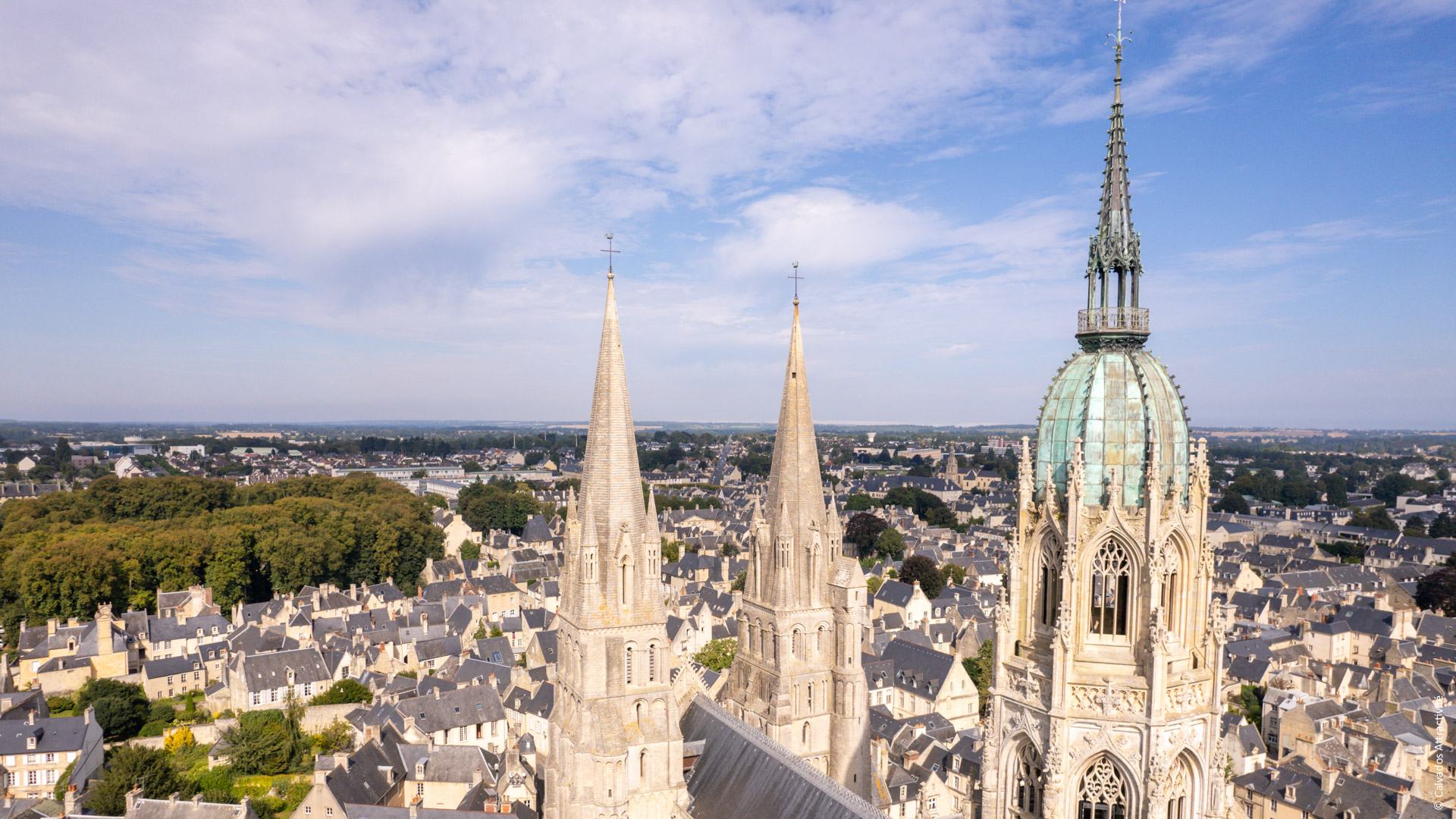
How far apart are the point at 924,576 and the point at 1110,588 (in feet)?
269

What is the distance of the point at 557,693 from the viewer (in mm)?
29812

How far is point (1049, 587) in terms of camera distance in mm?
14562

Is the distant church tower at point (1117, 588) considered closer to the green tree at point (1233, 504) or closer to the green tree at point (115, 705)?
the green tree at point (115, 705)

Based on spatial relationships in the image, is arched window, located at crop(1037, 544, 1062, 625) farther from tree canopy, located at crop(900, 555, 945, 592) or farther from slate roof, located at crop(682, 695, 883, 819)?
tree canopy, located at crop(900, 555, 945, 592)

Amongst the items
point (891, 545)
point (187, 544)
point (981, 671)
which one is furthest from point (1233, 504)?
point (187, 544)

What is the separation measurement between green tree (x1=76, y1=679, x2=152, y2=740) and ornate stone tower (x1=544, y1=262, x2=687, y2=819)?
4369 cm

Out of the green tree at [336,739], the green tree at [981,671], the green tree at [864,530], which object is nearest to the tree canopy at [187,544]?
the green tree at [336,739]

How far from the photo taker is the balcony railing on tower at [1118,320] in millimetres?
14281

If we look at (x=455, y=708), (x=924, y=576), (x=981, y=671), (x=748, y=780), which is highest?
(x=748, y=780)

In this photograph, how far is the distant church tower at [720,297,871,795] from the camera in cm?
3200

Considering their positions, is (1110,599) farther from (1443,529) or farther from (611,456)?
(1443,529)

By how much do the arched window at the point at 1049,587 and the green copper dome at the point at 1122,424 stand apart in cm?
119

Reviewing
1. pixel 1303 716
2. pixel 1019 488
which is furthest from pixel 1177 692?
pixel 1303 716

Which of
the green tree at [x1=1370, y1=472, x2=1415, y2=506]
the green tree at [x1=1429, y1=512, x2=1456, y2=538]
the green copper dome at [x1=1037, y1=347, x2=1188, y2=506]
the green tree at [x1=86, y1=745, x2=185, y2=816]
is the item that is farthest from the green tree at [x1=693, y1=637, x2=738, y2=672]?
the green tree at [x1=1370, y1=472, x2=1415, y2=506]
